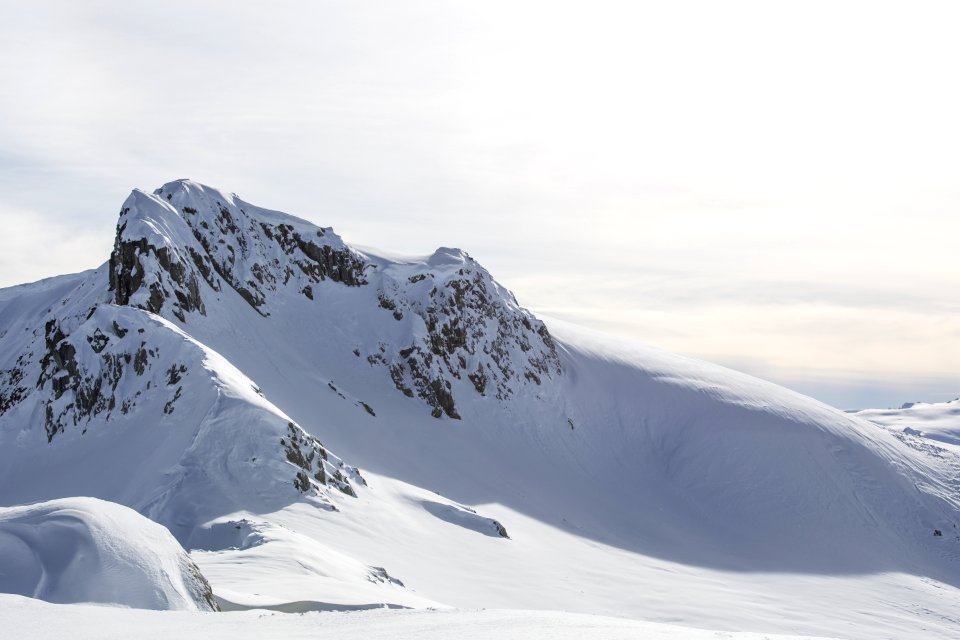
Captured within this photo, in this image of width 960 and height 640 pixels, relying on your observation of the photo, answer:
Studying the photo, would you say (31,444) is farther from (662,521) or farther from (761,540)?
(761,540)

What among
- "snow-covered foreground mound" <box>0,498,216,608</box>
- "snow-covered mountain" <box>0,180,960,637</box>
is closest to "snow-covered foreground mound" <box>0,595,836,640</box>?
"snow-covered foreground mound" <box>0,498,216,608</box>

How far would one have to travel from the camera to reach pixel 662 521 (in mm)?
75438

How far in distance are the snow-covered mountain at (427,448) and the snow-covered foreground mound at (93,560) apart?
2.94 metres

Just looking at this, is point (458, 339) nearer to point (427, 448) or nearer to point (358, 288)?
point (358, 288)

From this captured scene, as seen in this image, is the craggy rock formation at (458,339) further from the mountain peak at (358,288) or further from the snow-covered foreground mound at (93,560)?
the snow-covered foreground mound at (93,560)

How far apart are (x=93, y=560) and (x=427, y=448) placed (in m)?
55.7

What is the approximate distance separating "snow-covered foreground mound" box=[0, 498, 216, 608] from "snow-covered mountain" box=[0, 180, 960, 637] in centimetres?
294

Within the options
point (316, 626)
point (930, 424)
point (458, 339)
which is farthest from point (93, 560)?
point (930, 424)

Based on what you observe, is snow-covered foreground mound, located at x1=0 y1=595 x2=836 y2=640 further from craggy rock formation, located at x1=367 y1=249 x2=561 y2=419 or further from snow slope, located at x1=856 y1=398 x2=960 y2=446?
snow slope, located at x1=856 y1=398 x2=960 y2=446

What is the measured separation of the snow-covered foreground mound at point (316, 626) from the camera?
13.5m

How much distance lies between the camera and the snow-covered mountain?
4384 centimetres

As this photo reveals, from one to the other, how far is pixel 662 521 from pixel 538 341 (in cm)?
2380

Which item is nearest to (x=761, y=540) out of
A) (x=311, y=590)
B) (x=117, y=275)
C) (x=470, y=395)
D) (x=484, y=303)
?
(x=470, y=395)

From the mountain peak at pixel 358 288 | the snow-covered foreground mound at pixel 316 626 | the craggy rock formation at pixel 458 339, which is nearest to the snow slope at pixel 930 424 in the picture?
the craggy rock formation at pixel 458 339
